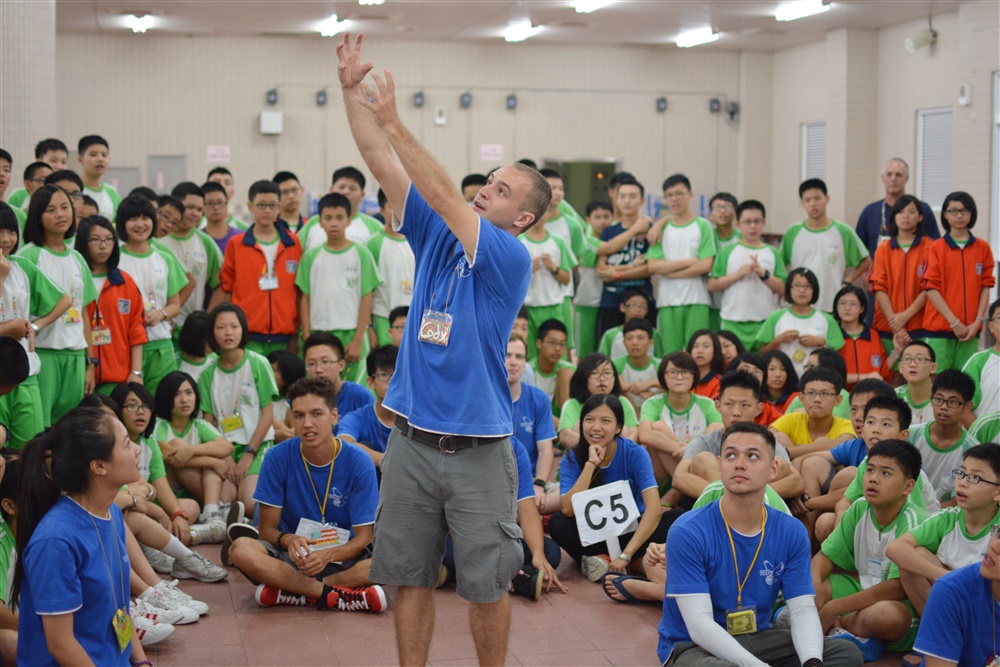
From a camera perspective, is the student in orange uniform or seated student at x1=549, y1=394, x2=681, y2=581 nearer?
seated student at x1=549, y1=394, x2=681, y2=581

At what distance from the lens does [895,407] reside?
5.12 meters

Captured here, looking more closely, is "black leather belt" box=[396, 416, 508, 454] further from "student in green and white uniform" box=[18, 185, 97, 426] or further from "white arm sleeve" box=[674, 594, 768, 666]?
"student in green and white uniform" box=[18, 185, 97, 426]

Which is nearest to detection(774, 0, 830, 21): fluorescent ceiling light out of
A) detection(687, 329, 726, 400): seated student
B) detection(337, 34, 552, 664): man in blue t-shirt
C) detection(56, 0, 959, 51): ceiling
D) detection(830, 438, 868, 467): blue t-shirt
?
detection(56, 0, 959, 51): ceiling

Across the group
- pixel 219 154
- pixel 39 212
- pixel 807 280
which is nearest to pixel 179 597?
pixel 39 212

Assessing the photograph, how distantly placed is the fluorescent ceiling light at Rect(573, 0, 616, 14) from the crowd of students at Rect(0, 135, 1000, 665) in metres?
3.14

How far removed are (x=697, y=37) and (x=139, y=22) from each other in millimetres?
6923

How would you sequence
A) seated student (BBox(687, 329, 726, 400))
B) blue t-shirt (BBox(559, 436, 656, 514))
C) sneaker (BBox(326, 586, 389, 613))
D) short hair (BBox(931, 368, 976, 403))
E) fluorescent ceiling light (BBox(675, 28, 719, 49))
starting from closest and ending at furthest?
sneaker (BBox(326, 586, 389, 613)), short hair (BBox(931, 368, 976, 403)), blue t-shirt (BBox(559, 436, 656, 514)), seated student (BBox(687, 329, 726, 400)), fluorescent ceiling light (BBox(675, 28, 719, 49))

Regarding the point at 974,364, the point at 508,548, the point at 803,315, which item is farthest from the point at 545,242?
the point at 508,548

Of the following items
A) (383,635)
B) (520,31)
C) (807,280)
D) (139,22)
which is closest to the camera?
(383,635)

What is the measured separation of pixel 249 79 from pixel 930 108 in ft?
27.6

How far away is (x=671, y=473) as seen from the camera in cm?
616

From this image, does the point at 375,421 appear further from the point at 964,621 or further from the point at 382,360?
the point at 964,621

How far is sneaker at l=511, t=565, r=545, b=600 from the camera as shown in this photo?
5.11m

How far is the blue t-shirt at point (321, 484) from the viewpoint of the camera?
5066 millimetres
